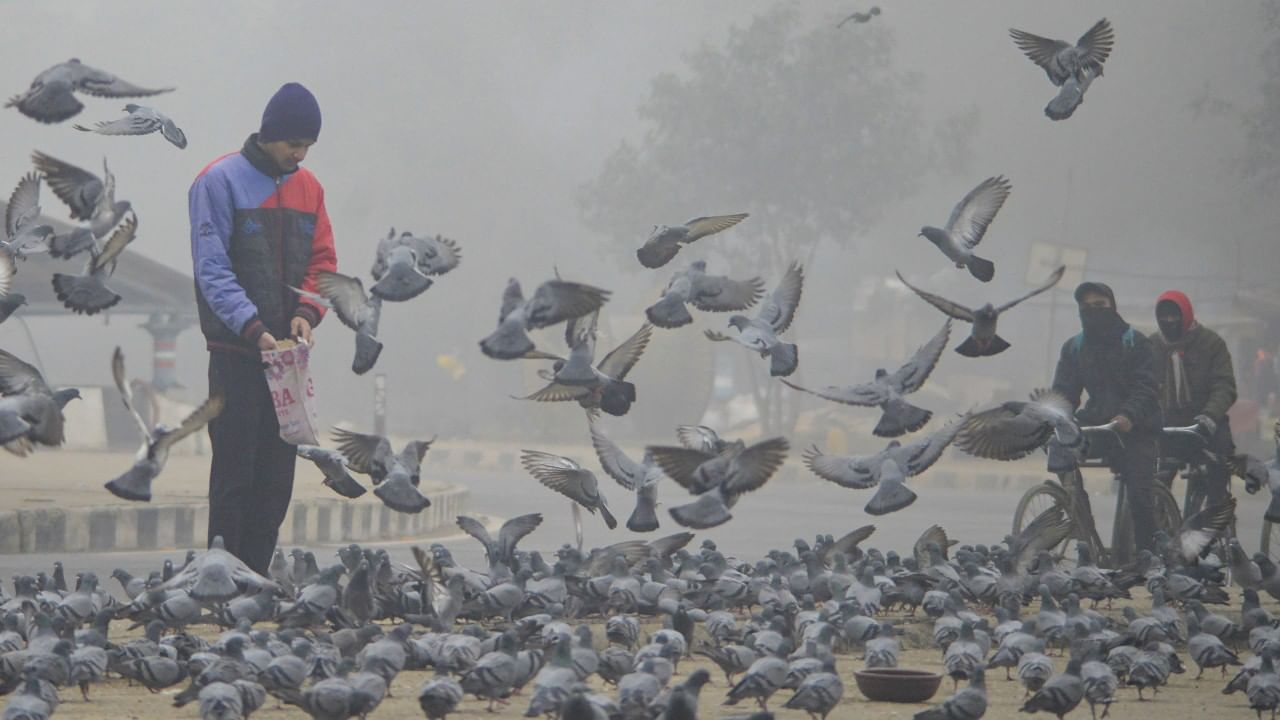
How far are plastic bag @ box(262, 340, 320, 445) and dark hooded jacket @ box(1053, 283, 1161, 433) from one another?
4.11 metres

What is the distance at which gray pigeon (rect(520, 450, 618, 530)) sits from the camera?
21.7 ft

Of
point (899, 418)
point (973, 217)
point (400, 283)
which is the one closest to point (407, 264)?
point (400, 283)

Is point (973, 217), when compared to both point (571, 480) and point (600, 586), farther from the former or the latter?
point (600, 586)

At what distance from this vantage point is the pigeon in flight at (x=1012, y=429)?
6.79m

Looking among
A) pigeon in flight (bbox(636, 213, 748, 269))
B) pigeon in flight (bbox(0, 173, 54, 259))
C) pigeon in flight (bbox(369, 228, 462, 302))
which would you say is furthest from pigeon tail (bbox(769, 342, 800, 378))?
pigeon in flight (bbox(0, 173, 54, 259))

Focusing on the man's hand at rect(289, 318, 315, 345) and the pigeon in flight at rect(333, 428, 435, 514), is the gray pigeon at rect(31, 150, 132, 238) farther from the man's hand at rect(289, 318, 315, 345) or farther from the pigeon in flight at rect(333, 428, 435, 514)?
the pigeon in flight at rect(333, 428, 435, 514)

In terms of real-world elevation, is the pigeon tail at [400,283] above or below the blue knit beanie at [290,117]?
below

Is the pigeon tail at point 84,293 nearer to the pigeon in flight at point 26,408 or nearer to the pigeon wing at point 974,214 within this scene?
the pigeon in flight at point 26,408

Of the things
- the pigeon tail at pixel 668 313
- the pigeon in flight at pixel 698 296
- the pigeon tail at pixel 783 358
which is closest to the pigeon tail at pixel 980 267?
the pigeon in flight at pixel 698 296

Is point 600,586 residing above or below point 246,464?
below

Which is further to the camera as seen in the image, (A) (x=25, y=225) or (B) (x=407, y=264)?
(A) (x=25, y=225)

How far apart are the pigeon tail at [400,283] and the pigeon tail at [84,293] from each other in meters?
0.99

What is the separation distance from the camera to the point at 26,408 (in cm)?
597

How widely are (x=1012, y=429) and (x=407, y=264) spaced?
245 cm
